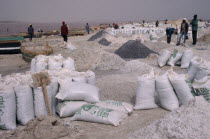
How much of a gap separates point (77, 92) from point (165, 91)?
4.48ft

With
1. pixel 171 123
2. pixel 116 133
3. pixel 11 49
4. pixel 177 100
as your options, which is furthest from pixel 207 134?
pixel 11 49

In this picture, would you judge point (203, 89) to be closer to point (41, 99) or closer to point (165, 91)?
point (165, 91)

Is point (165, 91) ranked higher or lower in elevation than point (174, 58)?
lower

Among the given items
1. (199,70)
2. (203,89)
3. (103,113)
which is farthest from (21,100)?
(199,70)

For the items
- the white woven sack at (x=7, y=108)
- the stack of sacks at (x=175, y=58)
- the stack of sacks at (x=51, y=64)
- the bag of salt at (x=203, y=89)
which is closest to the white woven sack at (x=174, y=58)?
the stack of sacks at (x=175, y=58)

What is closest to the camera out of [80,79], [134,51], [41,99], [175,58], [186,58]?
[41,99]

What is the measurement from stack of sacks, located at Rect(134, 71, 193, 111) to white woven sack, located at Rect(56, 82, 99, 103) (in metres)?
0.73

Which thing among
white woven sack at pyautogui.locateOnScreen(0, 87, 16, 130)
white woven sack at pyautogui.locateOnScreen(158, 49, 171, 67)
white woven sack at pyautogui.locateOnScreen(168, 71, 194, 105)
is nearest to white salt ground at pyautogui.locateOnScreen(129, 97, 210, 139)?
white woven sack at pyautogui.locateOnScreen(168, 71, 194, 105)

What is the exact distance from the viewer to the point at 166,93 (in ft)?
12.8

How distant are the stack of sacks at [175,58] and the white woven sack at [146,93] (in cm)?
339

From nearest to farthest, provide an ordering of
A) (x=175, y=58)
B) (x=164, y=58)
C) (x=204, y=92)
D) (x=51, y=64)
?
(x=204, y=92), (x=51, y=64), (x=175, y=58), (x=164, y=58)

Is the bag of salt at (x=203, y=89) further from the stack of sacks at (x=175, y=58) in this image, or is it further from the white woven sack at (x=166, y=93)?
the stack of sacks at (x=175, y=58)

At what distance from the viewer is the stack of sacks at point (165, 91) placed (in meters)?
3.87

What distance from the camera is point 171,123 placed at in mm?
2809
